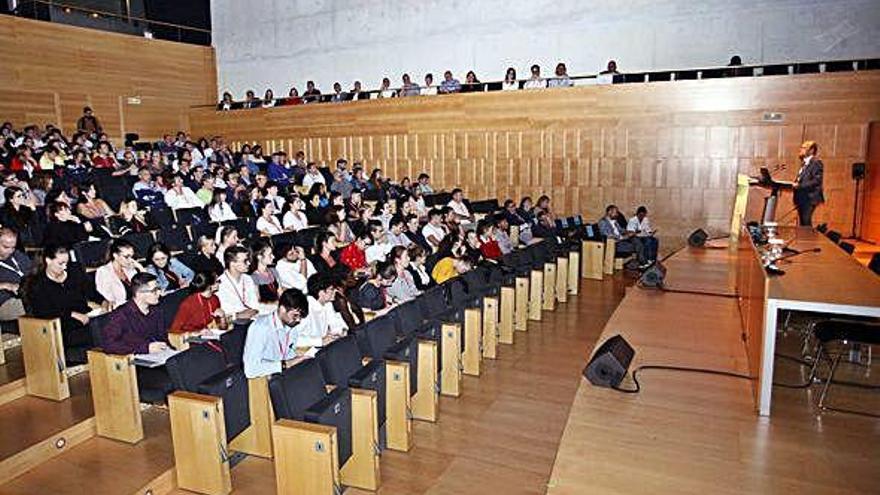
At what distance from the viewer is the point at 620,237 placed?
30.6 ft

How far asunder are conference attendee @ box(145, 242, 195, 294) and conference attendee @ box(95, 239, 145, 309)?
→ 209 mm

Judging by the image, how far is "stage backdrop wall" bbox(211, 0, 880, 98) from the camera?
1030 centimetres

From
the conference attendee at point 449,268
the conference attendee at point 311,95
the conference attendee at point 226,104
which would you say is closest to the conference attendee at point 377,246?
the conference attendee at point 449,268

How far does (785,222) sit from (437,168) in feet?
19.8

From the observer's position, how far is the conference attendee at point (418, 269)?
5.78 meters

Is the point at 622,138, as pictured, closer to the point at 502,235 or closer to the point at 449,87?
the point at 449,87

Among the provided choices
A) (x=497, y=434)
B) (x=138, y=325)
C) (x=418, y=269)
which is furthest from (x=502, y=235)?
(x=138, y=325)

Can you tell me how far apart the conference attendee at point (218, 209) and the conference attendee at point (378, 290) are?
3415 mm

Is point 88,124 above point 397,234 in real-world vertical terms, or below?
above

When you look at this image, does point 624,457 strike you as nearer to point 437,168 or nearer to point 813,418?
point 813,418

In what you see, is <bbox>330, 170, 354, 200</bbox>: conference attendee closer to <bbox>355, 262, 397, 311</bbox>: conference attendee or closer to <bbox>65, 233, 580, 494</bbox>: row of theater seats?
<bbox>355, 262, 397, 311</bbox>: conference attendee

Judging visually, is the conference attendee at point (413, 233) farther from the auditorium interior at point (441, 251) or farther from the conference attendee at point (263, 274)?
the conference attendee at point (263, 274)

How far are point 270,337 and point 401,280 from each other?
6.26ft

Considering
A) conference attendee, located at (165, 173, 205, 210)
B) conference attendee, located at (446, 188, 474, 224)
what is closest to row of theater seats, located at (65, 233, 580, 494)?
conference attendee, located at (165, 173, 205, 210)
